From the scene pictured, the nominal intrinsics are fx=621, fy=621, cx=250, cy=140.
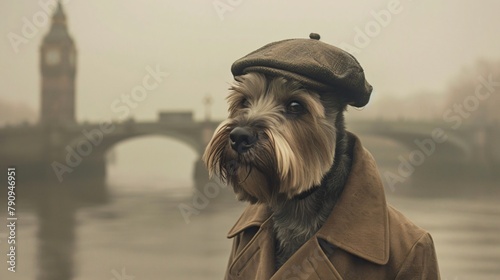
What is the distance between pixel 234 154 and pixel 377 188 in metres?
0.44

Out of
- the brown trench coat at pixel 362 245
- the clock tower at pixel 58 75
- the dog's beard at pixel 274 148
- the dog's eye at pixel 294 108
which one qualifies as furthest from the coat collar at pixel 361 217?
the clock tower at pixel 58 75

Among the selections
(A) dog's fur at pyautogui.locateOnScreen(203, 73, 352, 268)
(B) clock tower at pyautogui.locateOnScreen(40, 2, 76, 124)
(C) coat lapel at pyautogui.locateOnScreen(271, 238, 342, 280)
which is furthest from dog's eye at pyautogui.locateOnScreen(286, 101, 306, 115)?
(B) clock tower at pyautogui.locateOnScreen(40, 2, 76, 124)

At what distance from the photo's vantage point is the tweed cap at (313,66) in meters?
1.60

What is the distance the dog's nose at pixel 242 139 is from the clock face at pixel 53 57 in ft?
11.2

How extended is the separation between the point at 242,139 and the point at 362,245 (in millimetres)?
440

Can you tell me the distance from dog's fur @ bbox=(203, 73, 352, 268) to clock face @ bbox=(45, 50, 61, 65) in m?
3.23

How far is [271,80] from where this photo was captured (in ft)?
5.41

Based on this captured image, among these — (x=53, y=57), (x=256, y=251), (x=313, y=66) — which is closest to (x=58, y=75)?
(x=53, y=57)

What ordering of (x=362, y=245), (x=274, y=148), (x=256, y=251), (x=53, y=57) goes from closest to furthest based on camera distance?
(x=274, y=148), (x=362, y=245), (x=256, y=251), (x=53, y=57)

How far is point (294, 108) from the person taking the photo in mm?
1632

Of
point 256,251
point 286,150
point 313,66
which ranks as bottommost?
point 256,251

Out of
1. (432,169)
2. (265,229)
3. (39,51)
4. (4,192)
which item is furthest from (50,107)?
(265,229)

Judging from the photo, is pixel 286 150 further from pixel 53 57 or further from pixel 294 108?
pixel 53 57

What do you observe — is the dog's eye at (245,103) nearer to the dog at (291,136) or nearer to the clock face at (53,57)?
the dog at (291,136)
